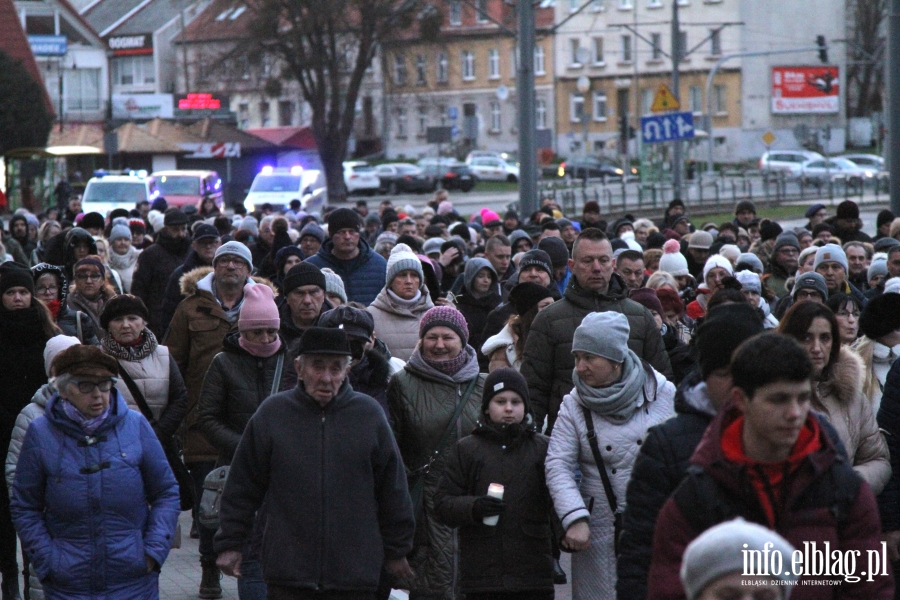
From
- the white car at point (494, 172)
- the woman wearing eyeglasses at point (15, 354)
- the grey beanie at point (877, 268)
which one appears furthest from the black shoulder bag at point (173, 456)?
the white car at point (494, 172)

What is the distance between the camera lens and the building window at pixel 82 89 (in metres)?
83.2

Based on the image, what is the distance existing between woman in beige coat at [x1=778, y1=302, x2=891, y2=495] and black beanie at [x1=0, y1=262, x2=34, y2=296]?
13.4ft

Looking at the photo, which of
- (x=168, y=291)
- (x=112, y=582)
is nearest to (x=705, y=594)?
(x=112, y=582)

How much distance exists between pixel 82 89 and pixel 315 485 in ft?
273

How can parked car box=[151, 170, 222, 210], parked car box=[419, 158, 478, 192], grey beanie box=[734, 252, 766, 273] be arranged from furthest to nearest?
parked car box=[419, 158, 478, 192]
parked car box=[151, 170, 222, 210]
grey beanie box=[734, 252, 766, 273]

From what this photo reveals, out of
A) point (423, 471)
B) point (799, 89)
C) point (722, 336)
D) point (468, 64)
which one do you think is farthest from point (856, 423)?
point (468, 64)

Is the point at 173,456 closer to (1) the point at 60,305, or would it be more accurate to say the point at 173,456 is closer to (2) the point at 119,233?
(1) the point at 60,305

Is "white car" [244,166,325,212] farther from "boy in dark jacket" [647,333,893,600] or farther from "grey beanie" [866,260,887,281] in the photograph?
"boy in dark jacket" [647,333,893,600]

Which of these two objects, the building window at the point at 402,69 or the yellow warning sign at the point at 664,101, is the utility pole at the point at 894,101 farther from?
the building window at the point at 402,69

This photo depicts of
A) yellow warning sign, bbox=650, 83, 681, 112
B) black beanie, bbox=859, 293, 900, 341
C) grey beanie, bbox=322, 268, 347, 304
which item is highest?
yellow warning sign, bbox=650, 83, 681, 112

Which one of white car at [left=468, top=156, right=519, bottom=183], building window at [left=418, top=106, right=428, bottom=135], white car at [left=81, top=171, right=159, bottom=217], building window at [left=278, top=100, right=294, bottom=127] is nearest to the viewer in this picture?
white car at [left=81, top=171, right=159, bottom=217]

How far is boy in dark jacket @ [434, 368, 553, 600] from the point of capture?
5.84 m

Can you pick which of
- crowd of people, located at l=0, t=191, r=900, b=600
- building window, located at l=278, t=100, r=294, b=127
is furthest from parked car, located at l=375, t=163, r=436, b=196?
crowd of people, located at l=0, t=191, r=900, b=600

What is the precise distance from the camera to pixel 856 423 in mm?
5695
